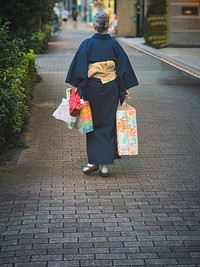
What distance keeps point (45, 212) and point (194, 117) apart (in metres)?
5.36

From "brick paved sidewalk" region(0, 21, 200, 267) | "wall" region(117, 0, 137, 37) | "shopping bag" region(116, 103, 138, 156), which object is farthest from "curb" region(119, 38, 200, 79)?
"shopping bag" region(116, 103, 138, 156)

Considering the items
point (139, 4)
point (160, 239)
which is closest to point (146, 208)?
point (160, 239)

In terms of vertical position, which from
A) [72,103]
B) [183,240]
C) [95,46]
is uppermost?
[95,46]

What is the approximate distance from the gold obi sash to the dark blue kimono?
4cm

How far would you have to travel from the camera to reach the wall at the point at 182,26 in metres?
26.6

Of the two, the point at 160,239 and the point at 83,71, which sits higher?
the point at 83,71

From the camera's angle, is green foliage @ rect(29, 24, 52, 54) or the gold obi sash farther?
green foliage @ rect(29, 24, 52, 54)

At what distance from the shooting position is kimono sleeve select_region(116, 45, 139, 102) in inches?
257

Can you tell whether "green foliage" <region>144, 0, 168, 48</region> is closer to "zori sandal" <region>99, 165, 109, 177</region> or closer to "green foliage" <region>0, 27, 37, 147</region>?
"green foliage" <region>0, 27, 37, 147</region>

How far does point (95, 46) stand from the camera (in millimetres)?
6484

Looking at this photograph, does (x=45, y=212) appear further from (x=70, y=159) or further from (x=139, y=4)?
(x=139, y=4)

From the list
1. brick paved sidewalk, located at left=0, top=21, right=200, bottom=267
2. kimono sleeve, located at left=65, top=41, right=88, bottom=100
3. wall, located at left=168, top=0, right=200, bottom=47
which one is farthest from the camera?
wall, located at left=168, top=0, right=200, bottom=47

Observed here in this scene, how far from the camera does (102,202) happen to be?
591 cm

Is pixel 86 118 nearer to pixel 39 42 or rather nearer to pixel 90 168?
pixel 90 168
